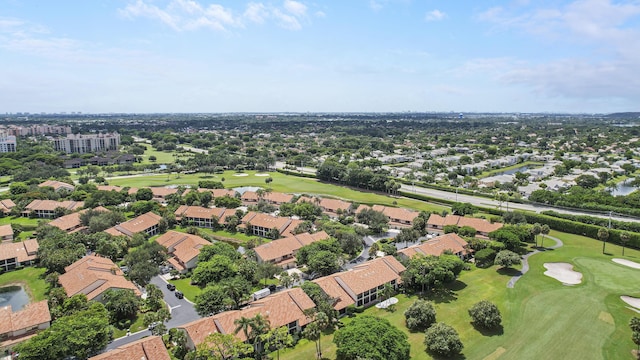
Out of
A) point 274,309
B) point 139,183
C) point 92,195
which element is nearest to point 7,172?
point 139,183

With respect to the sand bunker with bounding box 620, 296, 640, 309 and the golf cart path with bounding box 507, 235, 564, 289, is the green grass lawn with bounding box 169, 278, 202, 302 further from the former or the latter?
the sand bunker with bounding box 620, 296, 640, 309

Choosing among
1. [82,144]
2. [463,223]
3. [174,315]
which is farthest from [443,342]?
[82,144]

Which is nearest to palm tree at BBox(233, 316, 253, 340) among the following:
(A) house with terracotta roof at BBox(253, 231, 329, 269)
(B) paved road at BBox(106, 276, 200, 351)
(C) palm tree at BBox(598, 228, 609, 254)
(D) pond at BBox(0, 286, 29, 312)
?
(B) paved road at BBox(106, 276, 200, 351)

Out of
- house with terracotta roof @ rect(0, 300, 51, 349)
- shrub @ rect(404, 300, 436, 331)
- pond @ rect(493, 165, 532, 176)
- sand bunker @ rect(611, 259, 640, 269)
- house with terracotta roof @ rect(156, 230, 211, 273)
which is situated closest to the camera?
house with terracotta roof @ rect(0, 300, 51, 349)

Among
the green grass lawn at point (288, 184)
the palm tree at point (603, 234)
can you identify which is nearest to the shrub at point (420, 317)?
the palm tree at point (603, 234)

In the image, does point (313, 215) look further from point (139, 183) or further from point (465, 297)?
point (139, 183)

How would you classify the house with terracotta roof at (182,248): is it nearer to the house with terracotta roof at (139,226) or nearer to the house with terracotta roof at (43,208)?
the house with terracotta roof at (139,226)

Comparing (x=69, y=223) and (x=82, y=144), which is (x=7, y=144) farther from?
(x=69, y=223)
